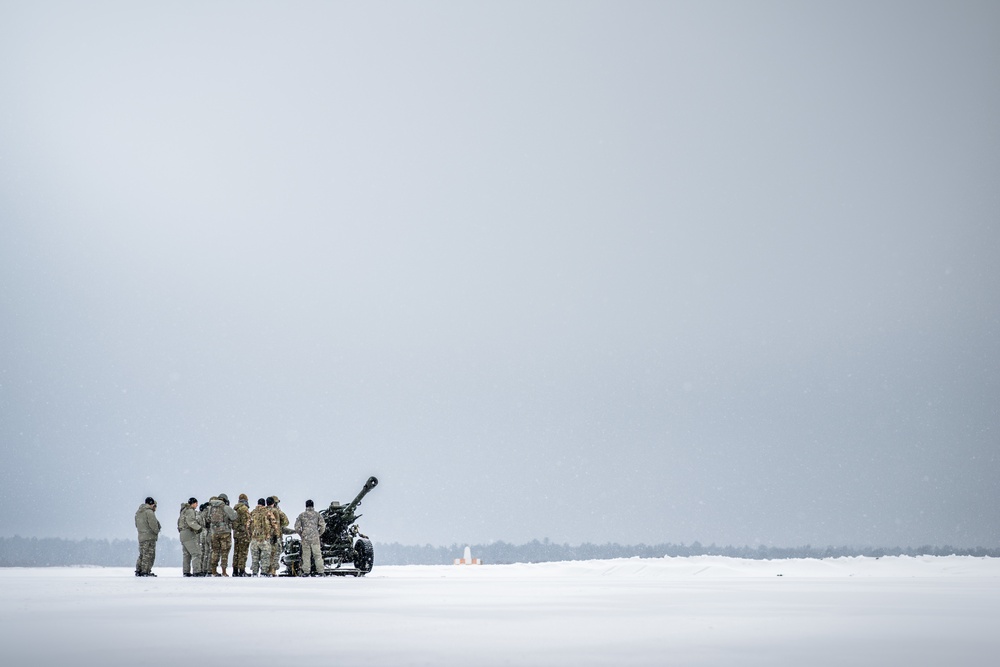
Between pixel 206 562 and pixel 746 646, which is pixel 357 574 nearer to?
pixel 206 562

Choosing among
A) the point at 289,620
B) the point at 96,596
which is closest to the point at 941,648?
the point at 289,620

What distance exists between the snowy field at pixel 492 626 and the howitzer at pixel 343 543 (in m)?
9.72

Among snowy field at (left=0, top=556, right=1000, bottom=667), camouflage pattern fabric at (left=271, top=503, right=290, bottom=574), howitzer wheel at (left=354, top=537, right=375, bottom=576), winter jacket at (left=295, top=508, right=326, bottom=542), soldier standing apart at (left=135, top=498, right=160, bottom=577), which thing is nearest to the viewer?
snowy field at (left=0, top=556, right=1000, bottom=667)

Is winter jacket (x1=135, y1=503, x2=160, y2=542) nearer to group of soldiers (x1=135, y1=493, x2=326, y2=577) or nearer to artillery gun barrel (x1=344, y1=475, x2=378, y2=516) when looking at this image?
group of soldiers (x1=135, y1=493, x2=326, y2=577)

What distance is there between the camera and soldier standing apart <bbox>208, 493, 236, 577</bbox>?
27195 mm

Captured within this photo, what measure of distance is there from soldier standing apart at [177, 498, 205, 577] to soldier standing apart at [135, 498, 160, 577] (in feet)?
2.54

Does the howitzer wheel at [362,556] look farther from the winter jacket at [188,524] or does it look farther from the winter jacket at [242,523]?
the winter jacket at [188,524]

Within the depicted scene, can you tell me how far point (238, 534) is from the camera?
27.9m

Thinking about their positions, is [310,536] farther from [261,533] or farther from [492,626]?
[492,626]

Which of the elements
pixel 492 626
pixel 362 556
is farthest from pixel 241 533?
pixel 492 626

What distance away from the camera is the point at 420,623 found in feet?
35.7

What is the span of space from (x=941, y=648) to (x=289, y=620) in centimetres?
635

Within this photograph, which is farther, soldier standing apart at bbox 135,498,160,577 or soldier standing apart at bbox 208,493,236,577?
soldier standing apart at bbox 208,493,236,577

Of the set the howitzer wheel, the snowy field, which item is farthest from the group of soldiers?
the snowy field
